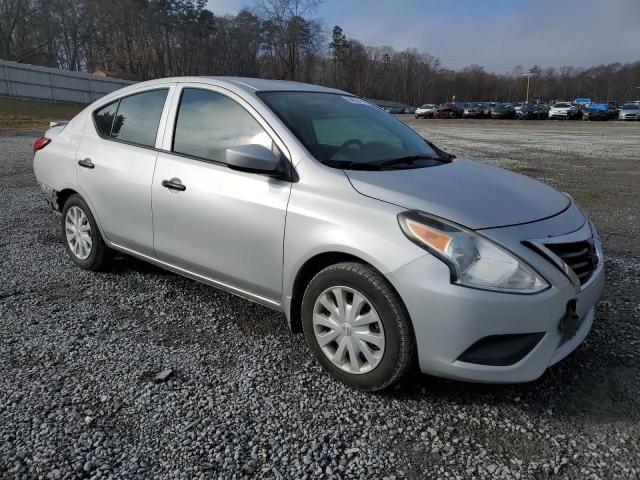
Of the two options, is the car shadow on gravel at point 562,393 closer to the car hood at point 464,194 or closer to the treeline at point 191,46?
the car hood at point 464,194

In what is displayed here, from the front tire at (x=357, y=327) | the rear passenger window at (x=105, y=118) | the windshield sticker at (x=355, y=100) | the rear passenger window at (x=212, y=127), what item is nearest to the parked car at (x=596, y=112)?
the windshield sticker at (x=355, y=100)

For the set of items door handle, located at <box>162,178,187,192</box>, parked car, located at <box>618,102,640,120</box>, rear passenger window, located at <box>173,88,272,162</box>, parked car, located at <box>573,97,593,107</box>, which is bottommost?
door handle, located at <box>162,178,187,192</box>

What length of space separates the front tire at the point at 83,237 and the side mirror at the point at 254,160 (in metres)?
1.92

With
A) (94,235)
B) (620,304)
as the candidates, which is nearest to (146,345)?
(94,235)

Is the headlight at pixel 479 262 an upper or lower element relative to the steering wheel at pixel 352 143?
lower

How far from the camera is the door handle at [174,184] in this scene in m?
3.37

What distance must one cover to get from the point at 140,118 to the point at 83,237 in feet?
4.07

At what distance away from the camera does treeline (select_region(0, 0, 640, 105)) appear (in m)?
65.8

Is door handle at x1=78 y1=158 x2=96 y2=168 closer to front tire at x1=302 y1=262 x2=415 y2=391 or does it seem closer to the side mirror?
the side mirror

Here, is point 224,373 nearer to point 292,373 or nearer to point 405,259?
point 292,373

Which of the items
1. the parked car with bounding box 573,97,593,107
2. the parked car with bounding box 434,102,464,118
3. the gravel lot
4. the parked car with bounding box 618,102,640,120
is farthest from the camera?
the parked car with bounding box 573,97,593,107

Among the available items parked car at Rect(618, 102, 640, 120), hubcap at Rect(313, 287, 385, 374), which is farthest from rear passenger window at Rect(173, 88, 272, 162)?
parked car at Rect(618, 102, 640, 120)

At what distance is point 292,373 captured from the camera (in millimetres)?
2939

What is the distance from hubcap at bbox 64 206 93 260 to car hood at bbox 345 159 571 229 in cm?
265
